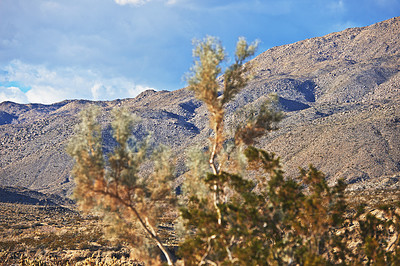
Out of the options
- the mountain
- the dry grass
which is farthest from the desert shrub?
the dry grass

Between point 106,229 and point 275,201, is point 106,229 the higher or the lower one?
the lower one

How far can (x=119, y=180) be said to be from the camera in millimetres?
9117

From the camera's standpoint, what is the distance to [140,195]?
382 inches

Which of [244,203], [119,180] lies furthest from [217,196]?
[119,180]

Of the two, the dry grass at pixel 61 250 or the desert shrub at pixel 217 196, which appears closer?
the desert shrub at pixel 217 196

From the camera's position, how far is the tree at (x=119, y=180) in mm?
8797

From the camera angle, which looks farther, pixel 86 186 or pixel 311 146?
pixel 311 146

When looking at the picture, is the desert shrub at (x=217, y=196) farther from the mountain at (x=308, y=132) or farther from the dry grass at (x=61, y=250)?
the dry grass at (x=61, y=250)

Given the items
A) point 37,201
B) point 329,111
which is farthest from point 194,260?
point 329,111

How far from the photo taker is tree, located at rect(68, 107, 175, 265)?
880 cm

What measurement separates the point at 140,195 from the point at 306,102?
171 metres

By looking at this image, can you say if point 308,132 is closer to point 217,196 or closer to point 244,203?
point 217,196

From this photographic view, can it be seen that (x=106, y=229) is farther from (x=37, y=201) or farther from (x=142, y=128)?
(x=142, y=128)

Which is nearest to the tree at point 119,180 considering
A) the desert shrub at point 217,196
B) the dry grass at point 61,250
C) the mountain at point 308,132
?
the desert shrub at point 217,196
